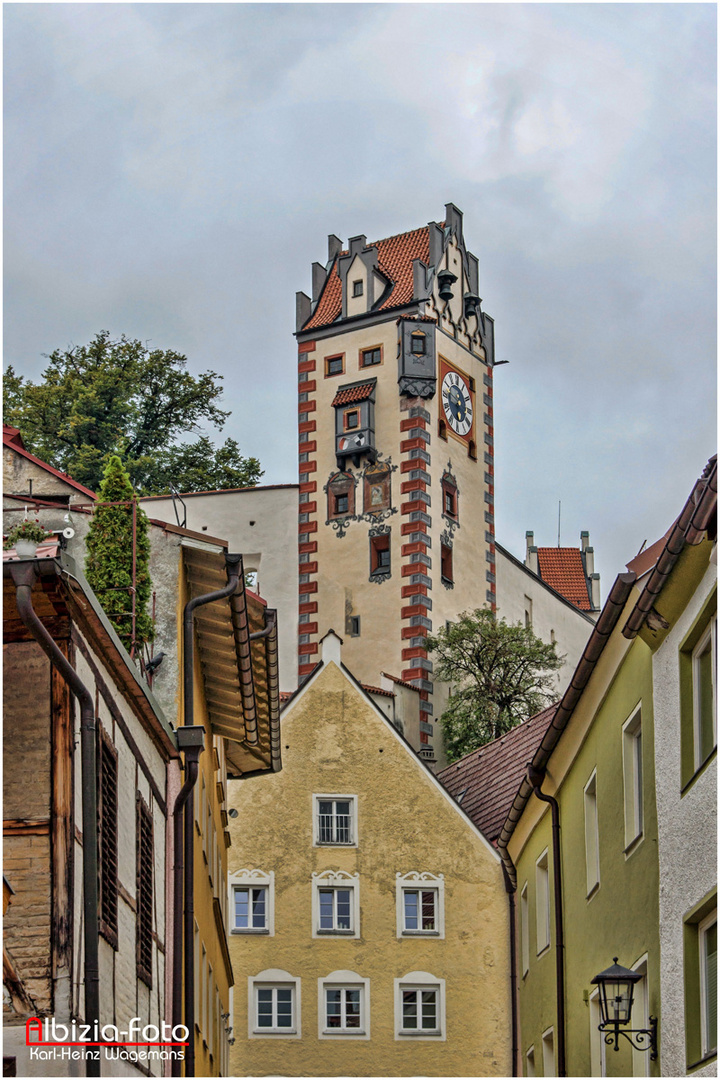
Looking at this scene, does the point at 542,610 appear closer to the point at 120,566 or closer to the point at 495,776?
the point at 495,776

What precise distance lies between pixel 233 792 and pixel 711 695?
739 inches

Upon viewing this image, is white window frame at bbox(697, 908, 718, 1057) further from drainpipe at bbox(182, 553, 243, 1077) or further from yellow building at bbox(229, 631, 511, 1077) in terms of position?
yellow building at bbox(229, 631, 511, 1077)

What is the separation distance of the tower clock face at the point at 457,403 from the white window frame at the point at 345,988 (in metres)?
25.2

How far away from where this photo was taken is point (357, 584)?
50438 mm

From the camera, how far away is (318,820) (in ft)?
101

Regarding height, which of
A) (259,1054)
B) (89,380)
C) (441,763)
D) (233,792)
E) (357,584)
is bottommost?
(259,1054)

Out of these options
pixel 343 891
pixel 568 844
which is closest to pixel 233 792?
pixel 343 891

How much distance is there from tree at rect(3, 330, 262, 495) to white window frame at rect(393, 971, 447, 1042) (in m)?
25.0

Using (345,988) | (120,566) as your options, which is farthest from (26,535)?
(345,988)

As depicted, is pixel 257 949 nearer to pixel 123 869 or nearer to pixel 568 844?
pixel 568 844

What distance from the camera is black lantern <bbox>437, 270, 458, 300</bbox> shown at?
53.9 metres

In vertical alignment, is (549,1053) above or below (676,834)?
below

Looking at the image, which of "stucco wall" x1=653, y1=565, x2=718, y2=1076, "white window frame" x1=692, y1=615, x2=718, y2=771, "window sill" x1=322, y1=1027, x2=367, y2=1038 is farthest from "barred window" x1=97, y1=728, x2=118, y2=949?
"window sill" x1=322, y1=1027, x2=367, y2=1038

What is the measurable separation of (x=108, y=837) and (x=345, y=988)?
17762mm
